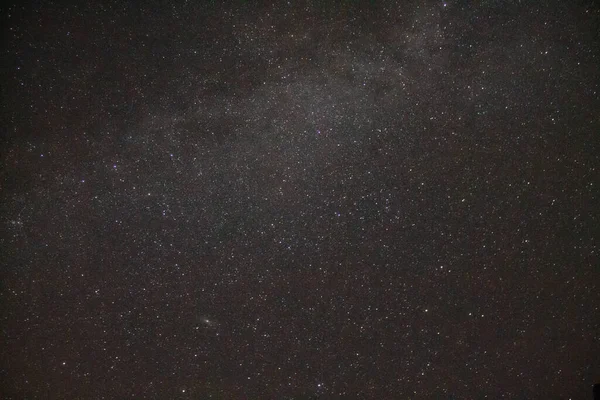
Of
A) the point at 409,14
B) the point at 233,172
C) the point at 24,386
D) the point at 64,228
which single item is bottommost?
the point at 24,386

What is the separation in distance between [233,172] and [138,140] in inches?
11.9

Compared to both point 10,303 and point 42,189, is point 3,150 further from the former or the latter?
point 10,303

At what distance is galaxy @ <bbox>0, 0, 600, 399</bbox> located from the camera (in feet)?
3.82

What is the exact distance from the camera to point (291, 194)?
3.93 ft

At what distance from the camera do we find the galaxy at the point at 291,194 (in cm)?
116

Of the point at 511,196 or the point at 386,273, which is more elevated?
the point at 511,196

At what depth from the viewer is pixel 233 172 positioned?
1.19 metres

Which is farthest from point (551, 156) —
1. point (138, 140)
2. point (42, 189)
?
point (42, 189)

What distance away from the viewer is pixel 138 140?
1.17 m

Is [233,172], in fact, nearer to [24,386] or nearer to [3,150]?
[3,150]

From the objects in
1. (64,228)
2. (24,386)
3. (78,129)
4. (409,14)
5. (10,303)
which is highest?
(409,14)

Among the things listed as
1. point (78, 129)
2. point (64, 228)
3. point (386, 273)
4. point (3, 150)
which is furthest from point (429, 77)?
point (3, 150)

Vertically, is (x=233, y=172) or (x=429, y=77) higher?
(x=429, y=77)

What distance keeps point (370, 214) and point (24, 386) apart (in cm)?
125
